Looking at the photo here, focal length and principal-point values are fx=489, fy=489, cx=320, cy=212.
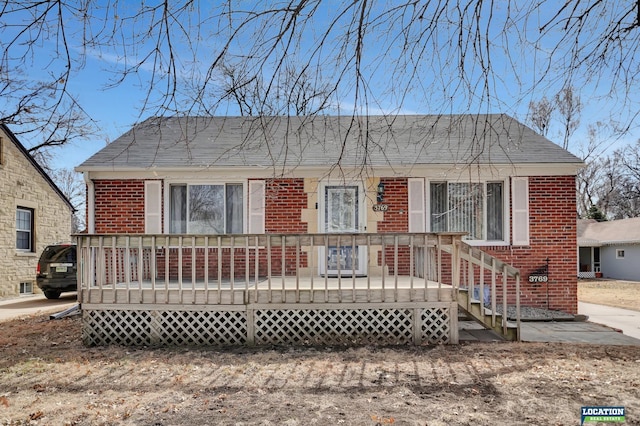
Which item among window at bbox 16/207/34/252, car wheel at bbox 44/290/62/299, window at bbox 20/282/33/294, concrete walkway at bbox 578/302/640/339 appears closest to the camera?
concrete walkway at bbox 578/302/640/339

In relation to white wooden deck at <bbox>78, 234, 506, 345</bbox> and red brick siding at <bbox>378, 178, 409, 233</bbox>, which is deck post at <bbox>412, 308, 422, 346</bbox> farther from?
red brick siding at <bbox>378, 178, 409, 233</bbox>

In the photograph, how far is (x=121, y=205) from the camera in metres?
9.72

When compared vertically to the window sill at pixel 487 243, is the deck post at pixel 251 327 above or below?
below

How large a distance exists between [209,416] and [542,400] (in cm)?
290

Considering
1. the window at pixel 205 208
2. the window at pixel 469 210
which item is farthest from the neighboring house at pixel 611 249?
the window at pixel 205 208

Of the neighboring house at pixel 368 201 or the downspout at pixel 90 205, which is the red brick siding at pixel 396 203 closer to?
the neighboring house at pixel 368 201

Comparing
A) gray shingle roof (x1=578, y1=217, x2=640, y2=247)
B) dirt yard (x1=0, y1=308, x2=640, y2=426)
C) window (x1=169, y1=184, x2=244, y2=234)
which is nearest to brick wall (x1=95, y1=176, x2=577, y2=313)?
window (x1=169, y1=184, x2=244, y2=234)

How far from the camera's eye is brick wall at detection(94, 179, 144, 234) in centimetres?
970

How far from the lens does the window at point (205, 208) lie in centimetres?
988

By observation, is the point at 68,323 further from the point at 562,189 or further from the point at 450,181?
the point at 562,189

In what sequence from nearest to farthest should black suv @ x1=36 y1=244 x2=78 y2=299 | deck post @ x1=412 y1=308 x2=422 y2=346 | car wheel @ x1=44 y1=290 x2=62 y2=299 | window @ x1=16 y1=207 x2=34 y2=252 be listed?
deck post @ x1=412 y1=308 x2=422 y2=346, black suv @ x1=36 y1=244 x2=78 y2=299, car wheel @ x1=44 y1=290 x2=62 y2=299, window @ x1=16 y1=207 x2=34 y2=252

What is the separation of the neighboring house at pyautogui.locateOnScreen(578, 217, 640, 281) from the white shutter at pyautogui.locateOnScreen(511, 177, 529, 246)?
18730 mm

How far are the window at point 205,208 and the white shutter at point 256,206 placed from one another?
0.95ft

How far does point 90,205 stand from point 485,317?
756 centimetres
